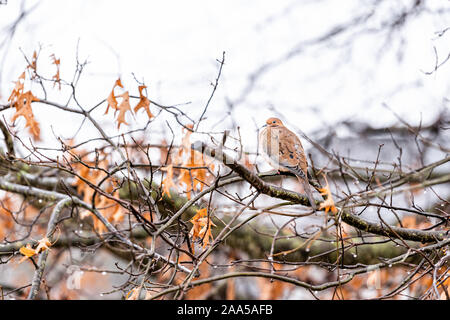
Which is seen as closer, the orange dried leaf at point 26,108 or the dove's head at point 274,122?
the orange dried leaf at point 26,108

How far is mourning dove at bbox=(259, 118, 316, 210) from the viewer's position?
343 centimetres

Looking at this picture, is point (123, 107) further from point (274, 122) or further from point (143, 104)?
point (274, 122)

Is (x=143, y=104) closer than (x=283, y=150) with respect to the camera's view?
Yes

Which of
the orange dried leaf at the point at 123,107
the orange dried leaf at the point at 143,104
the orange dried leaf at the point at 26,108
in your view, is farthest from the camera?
the orange dried leaf at the point at 26,108

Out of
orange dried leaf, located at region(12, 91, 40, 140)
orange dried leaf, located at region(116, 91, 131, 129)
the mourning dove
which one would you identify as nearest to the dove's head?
the mourning dove

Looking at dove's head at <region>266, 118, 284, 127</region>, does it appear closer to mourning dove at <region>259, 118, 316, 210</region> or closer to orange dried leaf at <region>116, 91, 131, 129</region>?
mourning dove at <region>259, 118, 316, 210</region>

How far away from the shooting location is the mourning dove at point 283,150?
11.3 ft

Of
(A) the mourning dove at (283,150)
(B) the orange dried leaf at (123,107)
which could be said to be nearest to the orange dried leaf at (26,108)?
(B) the orange dried leaf at (123,107)

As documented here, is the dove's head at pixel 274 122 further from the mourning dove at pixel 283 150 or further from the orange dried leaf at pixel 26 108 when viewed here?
the orange dried leaf at pixel 26 108

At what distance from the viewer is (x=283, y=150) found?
142 inches

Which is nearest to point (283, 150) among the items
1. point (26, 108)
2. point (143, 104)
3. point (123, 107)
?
point (143, 104)

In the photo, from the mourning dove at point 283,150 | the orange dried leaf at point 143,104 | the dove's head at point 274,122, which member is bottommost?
the mourning dove at point 283,150

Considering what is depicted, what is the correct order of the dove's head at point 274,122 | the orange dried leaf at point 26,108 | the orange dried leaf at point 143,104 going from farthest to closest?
the dove's head at point 274,122
the orange dried leaf at point 26,108
the orange dried leaf at point 143,104
